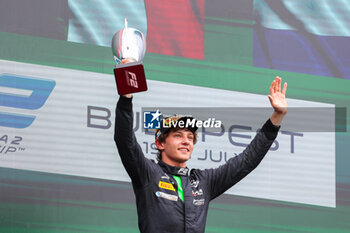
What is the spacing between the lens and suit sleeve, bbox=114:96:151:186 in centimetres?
223

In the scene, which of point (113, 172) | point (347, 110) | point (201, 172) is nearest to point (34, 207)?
point (113, 172)

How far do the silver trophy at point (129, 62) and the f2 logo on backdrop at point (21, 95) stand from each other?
124cm

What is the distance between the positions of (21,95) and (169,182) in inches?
49.7

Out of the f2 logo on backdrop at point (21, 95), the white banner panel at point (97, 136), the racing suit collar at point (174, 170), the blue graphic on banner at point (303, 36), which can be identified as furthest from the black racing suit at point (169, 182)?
the blue graphic on banner at point (303, 36)

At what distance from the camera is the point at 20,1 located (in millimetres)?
3420

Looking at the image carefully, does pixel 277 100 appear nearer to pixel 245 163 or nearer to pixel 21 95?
pixel 245 163

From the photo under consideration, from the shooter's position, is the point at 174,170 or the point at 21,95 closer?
the point at 174,170

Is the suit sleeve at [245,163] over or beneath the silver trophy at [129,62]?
beneath

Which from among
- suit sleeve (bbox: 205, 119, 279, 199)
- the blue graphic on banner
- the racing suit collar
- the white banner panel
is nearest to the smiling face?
the racing suit collar

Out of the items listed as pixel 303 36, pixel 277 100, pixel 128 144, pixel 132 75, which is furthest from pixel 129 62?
pixel 303 36

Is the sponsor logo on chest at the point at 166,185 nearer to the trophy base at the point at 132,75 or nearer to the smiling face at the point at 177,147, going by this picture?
the smiling face at the point at 177,147

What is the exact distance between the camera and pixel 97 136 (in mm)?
3449

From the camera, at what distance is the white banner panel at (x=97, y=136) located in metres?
3.35

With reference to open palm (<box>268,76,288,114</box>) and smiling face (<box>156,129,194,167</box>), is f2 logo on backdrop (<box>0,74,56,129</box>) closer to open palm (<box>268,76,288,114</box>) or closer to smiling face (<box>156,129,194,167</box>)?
smiling face (<box>156,129,194,167</box>)
